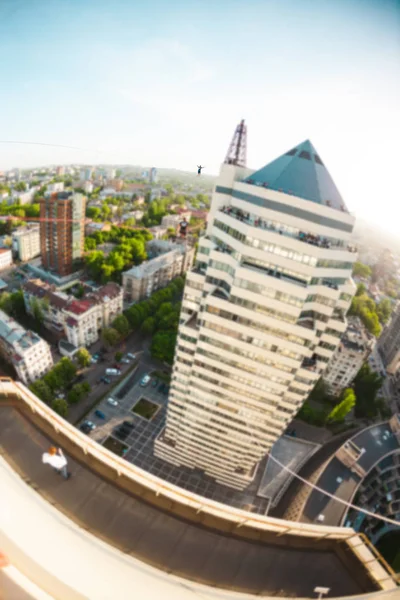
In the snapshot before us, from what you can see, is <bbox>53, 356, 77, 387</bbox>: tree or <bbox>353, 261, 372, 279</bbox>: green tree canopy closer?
<bbox>53, 356, 77, 387</bbox>: tree

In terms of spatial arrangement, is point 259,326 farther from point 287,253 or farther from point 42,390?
point 42,390

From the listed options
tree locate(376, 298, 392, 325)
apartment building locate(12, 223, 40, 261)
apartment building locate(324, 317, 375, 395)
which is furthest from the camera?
tree locate(376, 298, 392, 325)

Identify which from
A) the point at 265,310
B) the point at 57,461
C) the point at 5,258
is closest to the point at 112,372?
the point at 265,310

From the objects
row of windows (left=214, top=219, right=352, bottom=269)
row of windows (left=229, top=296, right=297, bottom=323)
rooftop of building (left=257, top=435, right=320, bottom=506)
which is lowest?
rooftop of building (left=257, top=435, right=320, bottom=506)

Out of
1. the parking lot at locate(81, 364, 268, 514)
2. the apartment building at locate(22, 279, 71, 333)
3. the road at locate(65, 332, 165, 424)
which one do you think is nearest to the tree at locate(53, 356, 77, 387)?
the road at locate(65, 332, 165, 424)

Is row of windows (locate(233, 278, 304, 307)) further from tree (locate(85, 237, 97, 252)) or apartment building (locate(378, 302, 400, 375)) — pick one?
tree (locate(85, 237, 97, 252))

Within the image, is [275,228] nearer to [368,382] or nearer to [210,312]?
[210,312]
